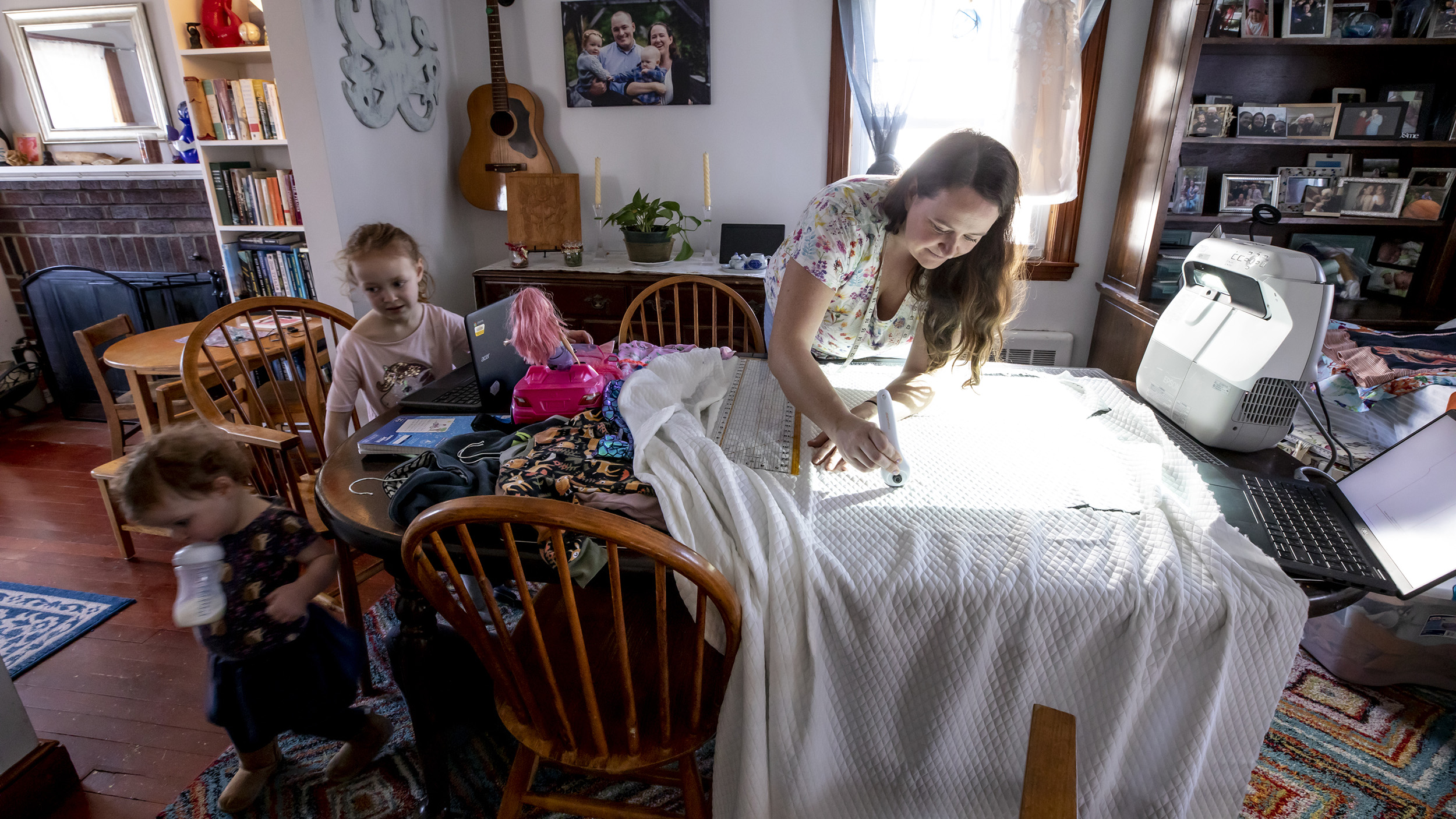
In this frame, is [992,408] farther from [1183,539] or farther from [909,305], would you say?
[1183,539]

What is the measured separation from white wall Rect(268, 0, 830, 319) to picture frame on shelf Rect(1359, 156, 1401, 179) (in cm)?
204

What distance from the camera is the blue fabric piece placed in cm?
100

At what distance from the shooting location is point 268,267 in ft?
8.82

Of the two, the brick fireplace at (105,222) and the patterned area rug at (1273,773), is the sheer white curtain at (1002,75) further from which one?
the brick fireplace at (105,222)

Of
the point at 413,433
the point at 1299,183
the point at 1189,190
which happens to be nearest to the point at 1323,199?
the point at 1299,183

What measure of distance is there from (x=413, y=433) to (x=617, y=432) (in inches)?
15.7

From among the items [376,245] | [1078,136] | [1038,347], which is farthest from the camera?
[1038,347]

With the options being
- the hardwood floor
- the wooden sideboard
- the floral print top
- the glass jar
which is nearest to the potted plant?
the wooden sideboard

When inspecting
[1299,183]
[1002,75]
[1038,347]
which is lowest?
[1038,347]

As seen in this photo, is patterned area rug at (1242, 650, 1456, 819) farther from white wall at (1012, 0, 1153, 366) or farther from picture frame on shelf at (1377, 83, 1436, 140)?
picture frame on shelf at (1377, 83, 1436, 140)

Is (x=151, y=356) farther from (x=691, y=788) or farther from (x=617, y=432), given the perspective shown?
(x=691, y=788)

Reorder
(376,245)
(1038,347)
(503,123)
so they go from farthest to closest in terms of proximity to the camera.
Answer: (1038,347), (503,123), (376,245)

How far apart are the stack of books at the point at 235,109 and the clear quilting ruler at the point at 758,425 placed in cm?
224

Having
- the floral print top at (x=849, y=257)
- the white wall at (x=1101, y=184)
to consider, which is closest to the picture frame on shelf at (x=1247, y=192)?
the white wall at (x=1101, y=184)
